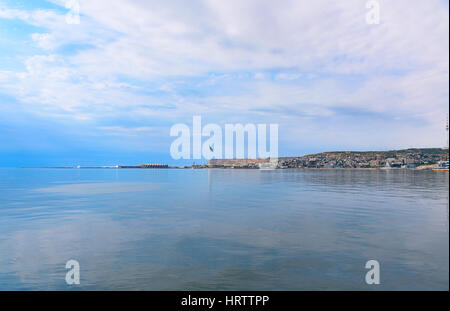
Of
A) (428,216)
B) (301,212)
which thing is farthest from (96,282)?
(428,216)

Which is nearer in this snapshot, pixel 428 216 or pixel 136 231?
pixel 136 231

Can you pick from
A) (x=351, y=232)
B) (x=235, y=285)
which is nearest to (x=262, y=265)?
(x=235, y=285)

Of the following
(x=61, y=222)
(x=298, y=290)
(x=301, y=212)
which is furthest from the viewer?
(x=301, y=212)

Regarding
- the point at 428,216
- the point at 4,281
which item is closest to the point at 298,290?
the point at 4,281

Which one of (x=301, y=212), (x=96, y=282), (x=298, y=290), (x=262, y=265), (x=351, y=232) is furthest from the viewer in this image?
(x=301, y=212)

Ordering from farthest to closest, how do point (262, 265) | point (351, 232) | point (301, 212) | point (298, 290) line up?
point (301, 212), point (351, 232), point (262, 265), point (298, 290)

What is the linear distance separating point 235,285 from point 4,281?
10.5m

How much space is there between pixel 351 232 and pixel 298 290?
38.2 feet
